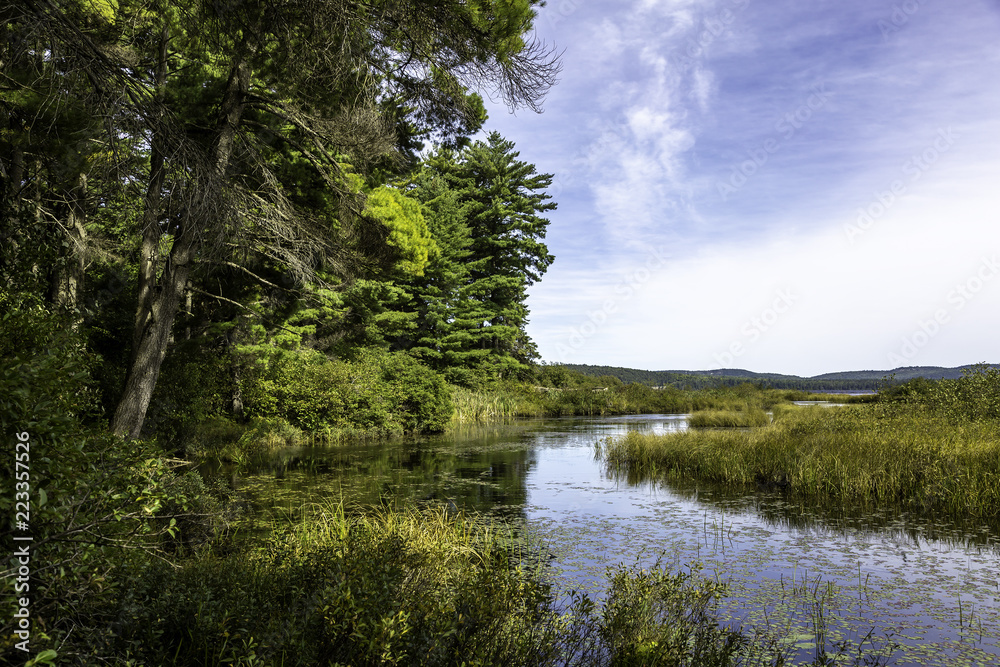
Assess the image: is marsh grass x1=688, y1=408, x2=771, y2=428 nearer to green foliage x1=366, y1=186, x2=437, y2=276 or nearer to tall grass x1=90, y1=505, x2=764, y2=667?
green foliage x1=366, y1=186, x2=437, y2=276

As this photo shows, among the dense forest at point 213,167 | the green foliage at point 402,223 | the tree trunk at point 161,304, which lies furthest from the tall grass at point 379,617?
the green foliage at point 402,223

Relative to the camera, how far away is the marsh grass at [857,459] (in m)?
9.26

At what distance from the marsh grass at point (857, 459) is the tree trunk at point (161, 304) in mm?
9631

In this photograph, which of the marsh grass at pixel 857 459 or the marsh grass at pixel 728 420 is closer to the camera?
the marsh grass at pixel 857 459

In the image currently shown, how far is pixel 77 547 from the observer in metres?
2.71

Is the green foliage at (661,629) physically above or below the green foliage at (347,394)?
below

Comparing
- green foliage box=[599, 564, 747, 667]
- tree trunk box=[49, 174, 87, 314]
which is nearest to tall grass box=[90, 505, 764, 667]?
green foliage box=[599, 564, 747, 667]

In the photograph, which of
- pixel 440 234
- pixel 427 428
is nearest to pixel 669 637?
pixel 427 428

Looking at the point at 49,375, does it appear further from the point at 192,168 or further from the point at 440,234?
the point at 440,234

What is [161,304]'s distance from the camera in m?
8.23

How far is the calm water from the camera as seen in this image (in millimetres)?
4973

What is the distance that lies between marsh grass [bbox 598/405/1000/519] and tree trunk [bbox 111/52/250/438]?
963 cm

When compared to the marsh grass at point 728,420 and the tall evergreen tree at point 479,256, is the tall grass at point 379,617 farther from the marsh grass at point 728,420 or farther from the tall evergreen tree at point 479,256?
the tall evergreen tree at point 479,256

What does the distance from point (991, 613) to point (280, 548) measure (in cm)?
630
